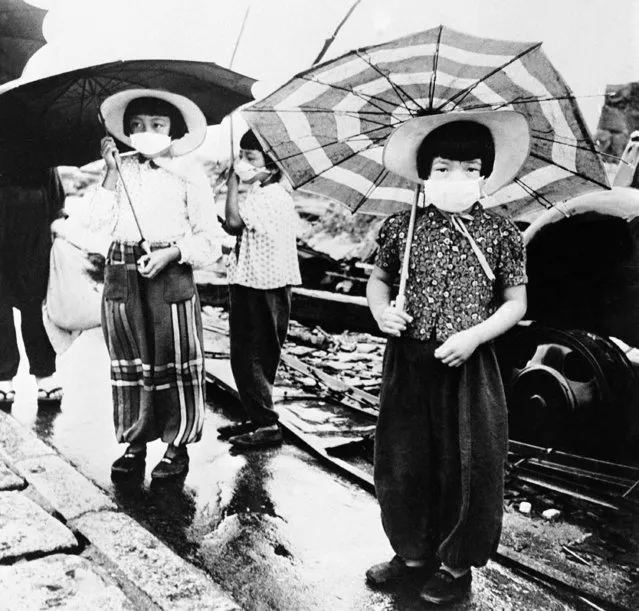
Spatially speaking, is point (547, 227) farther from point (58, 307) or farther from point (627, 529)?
point (58, 307)

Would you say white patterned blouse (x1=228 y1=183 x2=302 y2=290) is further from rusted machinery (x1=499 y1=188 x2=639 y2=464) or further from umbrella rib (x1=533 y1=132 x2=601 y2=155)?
umbrella rib (x1=533 y1=132 x2=601 y2=155)

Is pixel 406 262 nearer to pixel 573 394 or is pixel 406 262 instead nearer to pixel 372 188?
pixel 372 188

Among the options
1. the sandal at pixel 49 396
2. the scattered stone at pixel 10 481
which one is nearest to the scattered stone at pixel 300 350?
the sandal at pixel 49 396

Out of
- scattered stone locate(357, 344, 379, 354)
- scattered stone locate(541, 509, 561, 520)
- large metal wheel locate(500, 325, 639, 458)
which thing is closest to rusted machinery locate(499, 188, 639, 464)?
large metal wheel locate(500, 325, 639, 458)

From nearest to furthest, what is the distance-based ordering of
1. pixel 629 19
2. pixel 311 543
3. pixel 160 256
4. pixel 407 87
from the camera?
pixel 407 87 < pixel 629 19 < pixel 311 543 < pixel 160 256

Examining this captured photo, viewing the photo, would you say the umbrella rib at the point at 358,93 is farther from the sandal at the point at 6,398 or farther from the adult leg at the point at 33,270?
the sandal at the point at 6,398

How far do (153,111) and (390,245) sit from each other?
1488mm

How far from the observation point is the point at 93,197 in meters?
3.45

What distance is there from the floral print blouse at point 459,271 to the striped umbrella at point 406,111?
0.26 meters

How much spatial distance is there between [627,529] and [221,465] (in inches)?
81.8

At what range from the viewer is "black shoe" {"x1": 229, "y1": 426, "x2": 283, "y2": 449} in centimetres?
412

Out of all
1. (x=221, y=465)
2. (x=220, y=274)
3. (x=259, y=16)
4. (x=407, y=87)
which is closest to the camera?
(x=407, y=87)

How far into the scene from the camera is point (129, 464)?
366 cm

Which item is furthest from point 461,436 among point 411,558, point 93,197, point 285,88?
point 93,197
